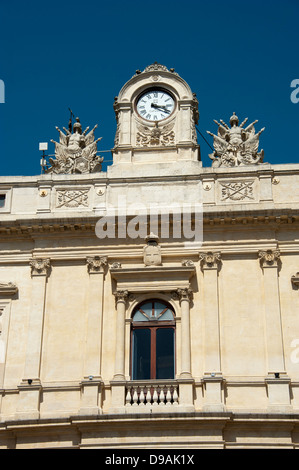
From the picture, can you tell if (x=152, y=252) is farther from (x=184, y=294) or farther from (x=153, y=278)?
(x=184, y=294)

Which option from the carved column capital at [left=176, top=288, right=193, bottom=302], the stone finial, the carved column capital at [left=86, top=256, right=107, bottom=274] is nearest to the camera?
the carved column capital at [left=176, top=288, right=193, bottom=302]

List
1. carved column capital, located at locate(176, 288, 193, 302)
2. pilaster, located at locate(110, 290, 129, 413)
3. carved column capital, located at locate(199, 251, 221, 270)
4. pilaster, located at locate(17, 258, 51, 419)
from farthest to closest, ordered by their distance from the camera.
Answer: carved column capital, located at locate(199, 251, 221, 270)
carved column capital, located at locate(176, 288, 193, 302)
pilaster, located at locate(17, 258, 51, 419)
pilaster, located at locate(110, 290, 129, 413)

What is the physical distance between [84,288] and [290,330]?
5.90m

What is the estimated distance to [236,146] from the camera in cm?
2714

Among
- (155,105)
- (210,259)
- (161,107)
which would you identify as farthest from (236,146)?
(210,259)

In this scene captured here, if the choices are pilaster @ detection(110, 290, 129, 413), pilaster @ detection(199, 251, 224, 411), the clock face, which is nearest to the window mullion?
pilaster @ detection(110, 290, 129, 413)

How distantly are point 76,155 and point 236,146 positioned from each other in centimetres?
497

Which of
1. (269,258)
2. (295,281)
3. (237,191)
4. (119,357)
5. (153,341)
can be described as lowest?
(119,357)

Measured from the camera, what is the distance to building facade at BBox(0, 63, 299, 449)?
75.7 feet

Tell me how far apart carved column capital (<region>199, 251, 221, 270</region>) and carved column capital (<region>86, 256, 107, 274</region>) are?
2.78 m

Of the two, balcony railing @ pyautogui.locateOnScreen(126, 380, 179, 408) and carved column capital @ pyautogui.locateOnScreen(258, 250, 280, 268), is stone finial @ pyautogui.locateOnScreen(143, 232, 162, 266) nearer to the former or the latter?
carved column capital @ pyautogui.locateOnScreen(258, 250, 280, 268)

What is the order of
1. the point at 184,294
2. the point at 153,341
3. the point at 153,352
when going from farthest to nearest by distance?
the point at 184,294, the point at 153,341, the point at 153,352

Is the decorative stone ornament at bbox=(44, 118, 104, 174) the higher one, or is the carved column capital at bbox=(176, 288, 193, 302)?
the decorative stone ornament at bbox=(44, 118, 104, 174)

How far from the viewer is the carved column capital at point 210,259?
25.0 meters
